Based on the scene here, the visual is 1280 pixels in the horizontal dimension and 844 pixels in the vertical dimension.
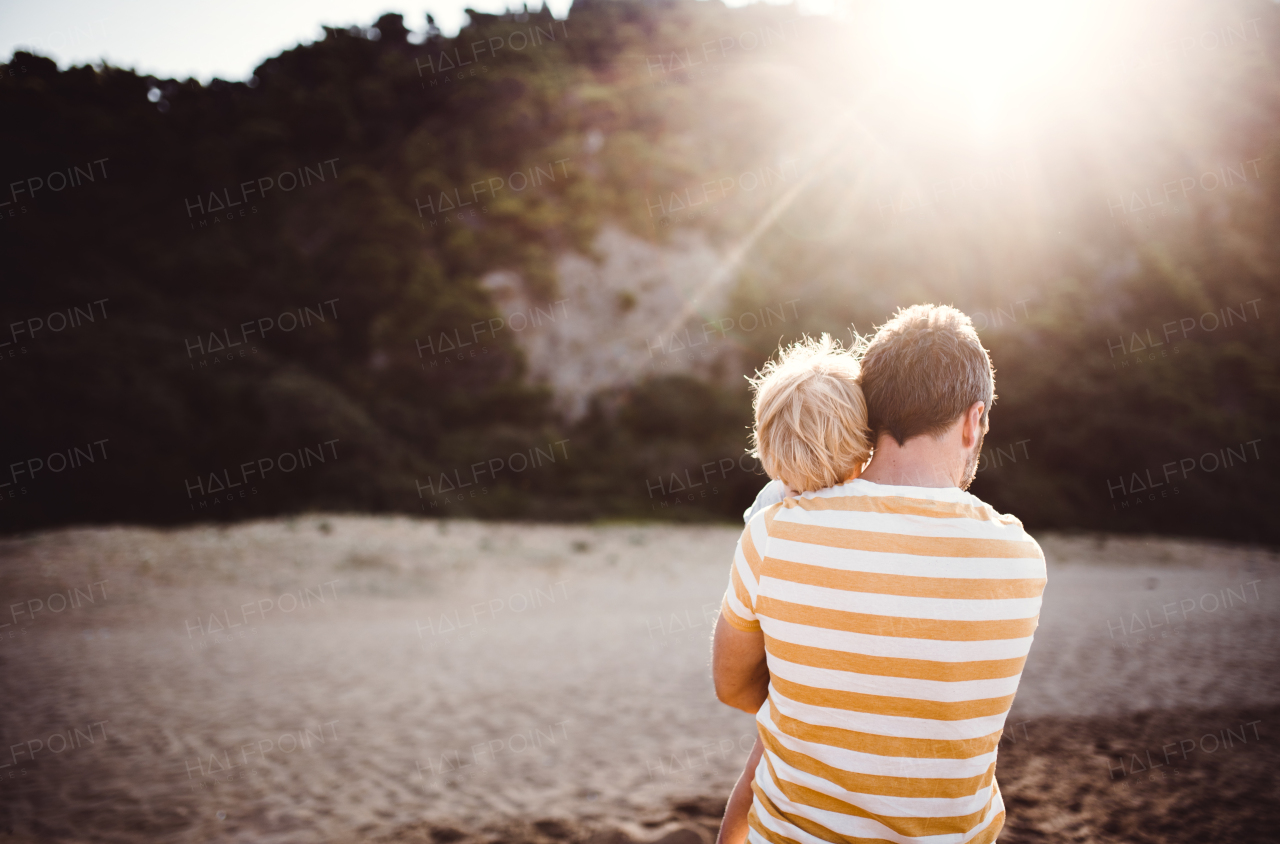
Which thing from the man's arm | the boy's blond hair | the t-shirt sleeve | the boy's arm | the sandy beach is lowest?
the sandy beach

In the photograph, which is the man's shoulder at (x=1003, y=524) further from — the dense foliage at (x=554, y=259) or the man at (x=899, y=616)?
the dense foliage at (x=554, y=259)

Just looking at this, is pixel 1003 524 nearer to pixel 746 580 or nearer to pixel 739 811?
pixel 746 580

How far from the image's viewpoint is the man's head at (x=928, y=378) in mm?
1243

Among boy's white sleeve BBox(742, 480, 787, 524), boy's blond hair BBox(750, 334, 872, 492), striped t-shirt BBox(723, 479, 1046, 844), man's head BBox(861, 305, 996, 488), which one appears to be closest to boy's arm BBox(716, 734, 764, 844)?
striped t-shirt BBox(723, 479, 1046, 844)

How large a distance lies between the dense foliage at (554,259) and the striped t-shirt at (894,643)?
17141mm

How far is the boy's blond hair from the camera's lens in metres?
1.26

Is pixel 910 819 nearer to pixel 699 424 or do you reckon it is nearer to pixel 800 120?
pixel 699 424

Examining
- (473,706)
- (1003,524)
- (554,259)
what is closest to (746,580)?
(1003,524)

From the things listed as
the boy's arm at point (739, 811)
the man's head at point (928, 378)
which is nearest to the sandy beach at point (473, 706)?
the boy's arm at point (739, 811)

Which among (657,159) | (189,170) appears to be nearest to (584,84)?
(657,159)

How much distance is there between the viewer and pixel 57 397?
55.4 ft

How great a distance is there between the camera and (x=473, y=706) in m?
5.46

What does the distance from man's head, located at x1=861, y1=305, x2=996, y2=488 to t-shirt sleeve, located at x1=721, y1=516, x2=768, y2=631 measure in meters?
0.34

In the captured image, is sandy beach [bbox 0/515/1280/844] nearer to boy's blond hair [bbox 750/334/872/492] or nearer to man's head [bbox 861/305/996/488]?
boy's blond hair [bbox 750/334/872/492]
